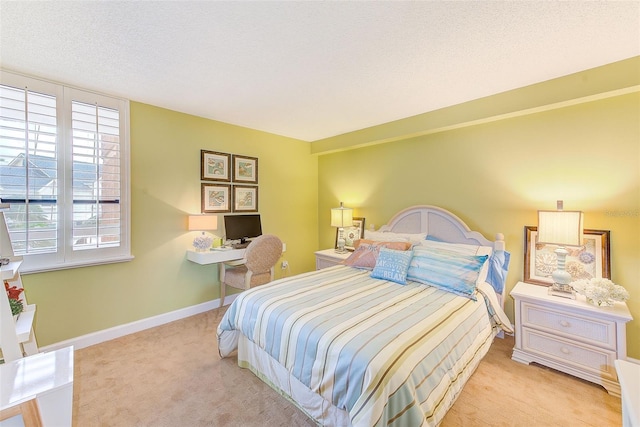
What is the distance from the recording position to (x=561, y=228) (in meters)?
2.19

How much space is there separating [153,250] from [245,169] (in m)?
1.55

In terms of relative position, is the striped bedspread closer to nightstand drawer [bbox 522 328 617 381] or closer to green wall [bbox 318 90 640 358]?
nightstand drawer [bbox 522 328 617 381]

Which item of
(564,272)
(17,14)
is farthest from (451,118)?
(17,14)

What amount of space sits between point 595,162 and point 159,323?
15.3 ft

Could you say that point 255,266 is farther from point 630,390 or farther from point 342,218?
point 630,390

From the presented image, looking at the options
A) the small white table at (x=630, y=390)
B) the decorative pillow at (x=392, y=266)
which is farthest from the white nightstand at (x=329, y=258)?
the small white table at (x=630, y=390)

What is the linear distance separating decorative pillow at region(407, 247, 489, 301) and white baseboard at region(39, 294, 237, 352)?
8.62 feet

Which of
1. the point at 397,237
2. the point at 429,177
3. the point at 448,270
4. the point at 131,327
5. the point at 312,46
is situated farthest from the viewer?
the point at 429,177

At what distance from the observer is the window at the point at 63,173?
7.28ft

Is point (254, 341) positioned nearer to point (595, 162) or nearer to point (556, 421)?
point (556, 421)

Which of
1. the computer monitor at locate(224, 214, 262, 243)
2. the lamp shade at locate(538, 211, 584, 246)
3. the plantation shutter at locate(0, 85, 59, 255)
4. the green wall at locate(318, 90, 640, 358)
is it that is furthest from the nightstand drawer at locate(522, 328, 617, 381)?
the plantation shutter at locate(0, 85, 59, 255)

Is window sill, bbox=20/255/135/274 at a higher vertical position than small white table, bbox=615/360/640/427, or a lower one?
higher

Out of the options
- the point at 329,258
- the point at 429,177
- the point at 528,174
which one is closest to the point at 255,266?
the point at 329,258

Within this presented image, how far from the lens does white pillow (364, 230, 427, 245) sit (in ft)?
10.3
